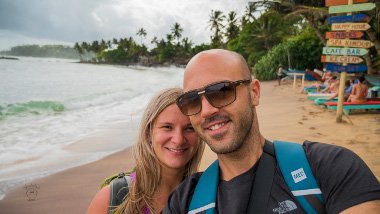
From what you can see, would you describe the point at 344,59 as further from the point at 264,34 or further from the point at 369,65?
the point at 264,34

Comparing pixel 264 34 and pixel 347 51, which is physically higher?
pixel 264 34

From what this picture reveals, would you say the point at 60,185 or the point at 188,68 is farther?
the point at 60,185

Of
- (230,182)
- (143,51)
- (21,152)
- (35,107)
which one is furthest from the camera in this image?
(143,51)

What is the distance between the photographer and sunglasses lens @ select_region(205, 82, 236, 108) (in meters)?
1.89

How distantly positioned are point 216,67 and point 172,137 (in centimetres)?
71

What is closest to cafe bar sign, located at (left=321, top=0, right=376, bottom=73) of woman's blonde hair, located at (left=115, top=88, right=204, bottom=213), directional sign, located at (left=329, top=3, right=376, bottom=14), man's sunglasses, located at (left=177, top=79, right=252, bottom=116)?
directional sign, located at (left=329, top=3, right=376, bottom=14)

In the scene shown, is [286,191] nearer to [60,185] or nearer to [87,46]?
[60,185]

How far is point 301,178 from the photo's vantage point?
156cm

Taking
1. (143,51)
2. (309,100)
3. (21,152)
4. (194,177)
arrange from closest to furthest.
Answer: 1. (194,177)
2. (21,152)
3. (309,100)
4. (143,51)

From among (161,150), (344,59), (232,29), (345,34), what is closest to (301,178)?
(161,150)

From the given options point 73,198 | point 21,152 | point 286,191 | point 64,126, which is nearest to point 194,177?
point 286,191

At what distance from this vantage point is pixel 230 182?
174cm

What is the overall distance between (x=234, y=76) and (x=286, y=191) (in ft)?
2.54

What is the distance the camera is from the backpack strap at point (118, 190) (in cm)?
210
